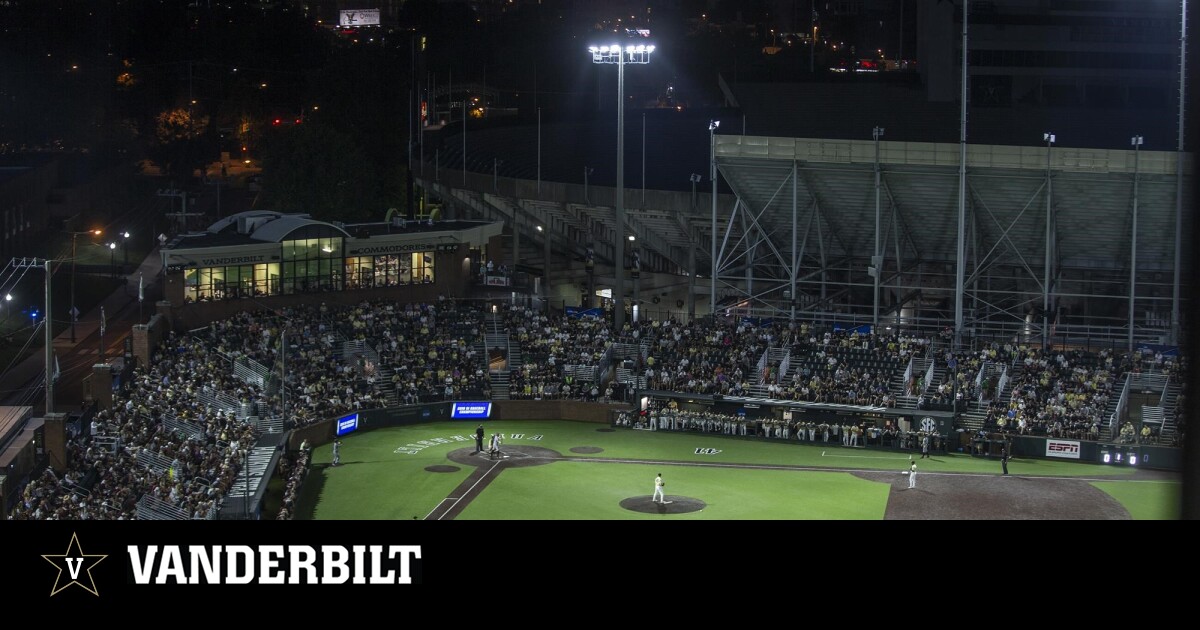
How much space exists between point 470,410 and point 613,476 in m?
9.77

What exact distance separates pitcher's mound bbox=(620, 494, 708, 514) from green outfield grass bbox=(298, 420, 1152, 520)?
354 mm

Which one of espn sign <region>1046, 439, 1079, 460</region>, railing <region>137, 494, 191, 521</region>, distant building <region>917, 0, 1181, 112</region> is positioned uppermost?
distant building <region>917, 0, 1181, 112</region>

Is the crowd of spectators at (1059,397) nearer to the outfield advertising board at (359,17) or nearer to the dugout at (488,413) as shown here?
the dugout at (488,413)

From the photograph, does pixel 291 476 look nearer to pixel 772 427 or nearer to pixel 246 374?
pixel 246 374

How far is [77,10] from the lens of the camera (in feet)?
331

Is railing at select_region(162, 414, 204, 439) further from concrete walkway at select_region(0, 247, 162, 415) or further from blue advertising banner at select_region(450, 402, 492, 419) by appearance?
blue advertising banner at select_region(450, 402, 492, 419)

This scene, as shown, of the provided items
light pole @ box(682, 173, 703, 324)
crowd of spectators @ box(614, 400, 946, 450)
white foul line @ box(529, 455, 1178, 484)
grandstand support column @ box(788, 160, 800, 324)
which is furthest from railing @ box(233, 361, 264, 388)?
grandstand support column @ box(788, 160, 800, 324)

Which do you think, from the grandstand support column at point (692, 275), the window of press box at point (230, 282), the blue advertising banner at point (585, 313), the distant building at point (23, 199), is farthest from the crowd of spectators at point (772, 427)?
the distant building at point (23, 199)

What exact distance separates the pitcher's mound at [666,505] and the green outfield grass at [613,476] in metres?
0.35

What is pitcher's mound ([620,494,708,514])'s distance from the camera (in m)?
32.9

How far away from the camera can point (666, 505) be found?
33469 millimetres
